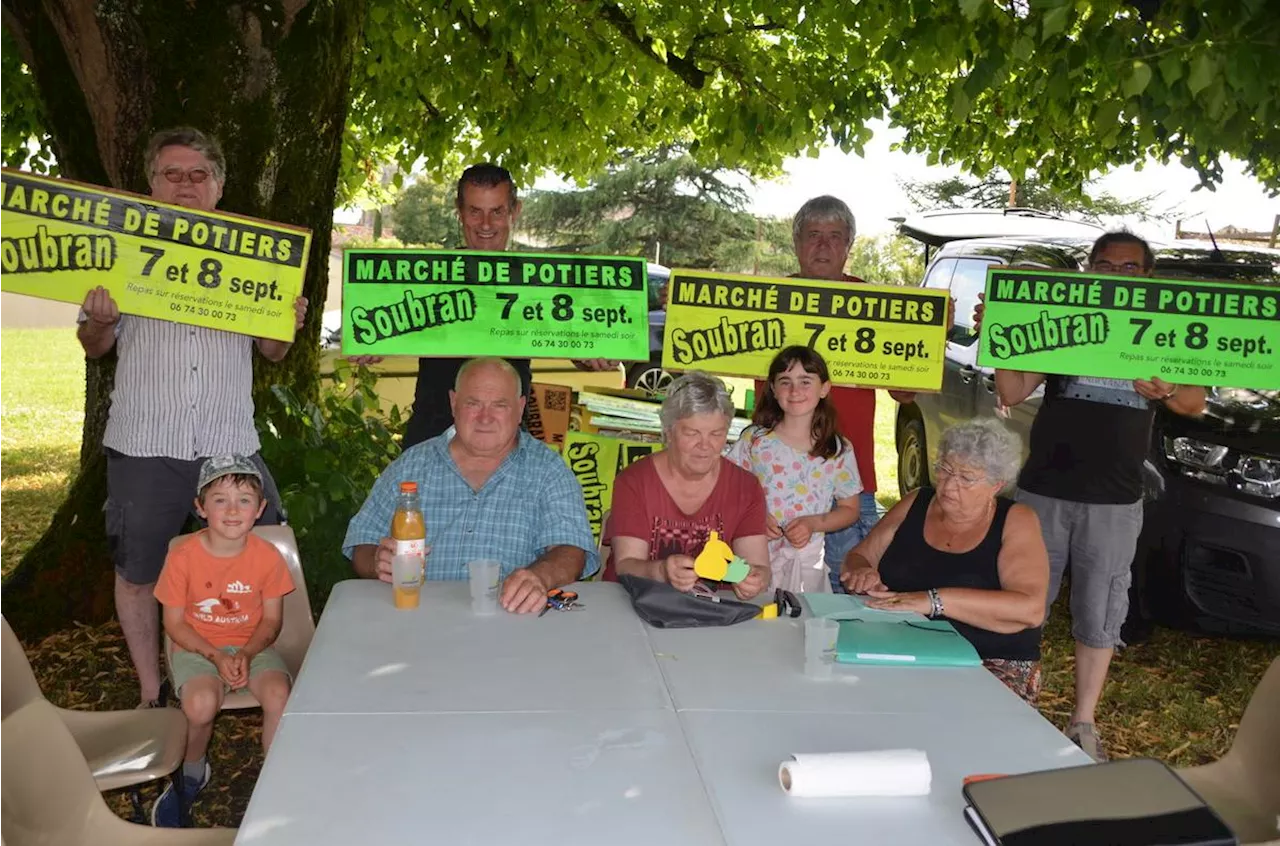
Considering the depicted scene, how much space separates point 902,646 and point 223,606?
2.11 m

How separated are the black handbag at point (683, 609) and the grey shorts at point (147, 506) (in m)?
1.52

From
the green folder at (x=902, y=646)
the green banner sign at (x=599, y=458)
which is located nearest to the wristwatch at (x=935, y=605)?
the green folder at (x=902, y=646)

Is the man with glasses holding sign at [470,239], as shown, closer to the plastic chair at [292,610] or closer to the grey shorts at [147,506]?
the grey shorts at [147,506]

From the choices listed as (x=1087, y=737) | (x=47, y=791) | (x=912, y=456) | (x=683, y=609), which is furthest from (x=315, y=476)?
(x=912, y=456)

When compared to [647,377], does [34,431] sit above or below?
below

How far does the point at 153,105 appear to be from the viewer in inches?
194

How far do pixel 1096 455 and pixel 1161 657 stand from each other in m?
2.27

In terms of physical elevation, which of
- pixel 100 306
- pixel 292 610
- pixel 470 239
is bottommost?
pixel 292 610

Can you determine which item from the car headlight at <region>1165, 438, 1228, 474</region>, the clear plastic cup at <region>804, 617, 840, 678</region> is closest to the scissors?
the clear plastic cup at <region>804, 617, 840, 678</region>

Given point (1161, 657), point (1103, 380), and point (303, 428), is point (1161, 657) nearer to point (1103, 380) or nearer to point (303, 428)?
point (1103, 380)

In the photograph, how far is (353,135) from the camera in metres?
10.4

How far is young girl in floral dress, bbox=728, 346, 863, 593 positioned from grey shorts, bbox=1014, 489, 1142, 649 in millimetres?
759

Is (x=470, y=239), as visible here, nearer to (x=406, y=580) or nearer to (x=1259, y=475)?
(x=406, y=580)

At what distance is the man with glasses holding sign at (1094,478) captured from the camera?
420 cm
